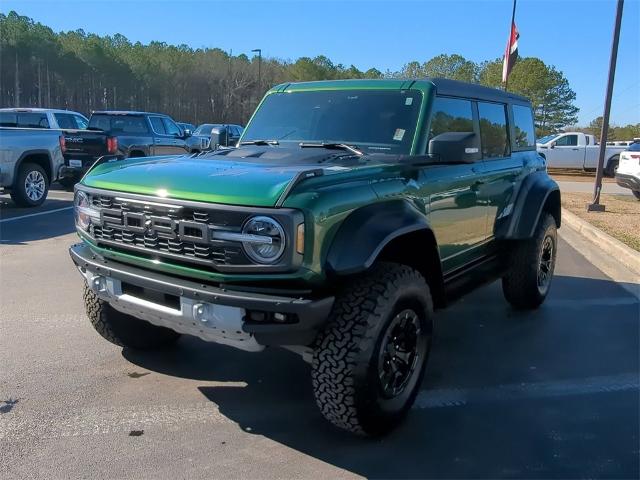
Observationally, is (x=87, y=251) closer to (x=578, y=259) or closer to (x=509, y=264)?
(x=509, y=264)

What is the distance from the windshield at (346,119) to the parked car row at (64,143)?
456 cm

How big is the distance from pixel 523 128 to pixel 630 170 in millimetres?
9564

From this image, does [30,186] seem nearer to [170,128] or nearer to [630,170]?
[170,128]

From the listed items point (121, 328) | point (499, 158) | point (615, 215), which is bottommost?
point (121, 328)

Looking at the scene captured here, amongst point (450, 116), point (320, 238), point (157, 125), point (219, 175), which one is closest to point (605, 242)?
point (450, 116)

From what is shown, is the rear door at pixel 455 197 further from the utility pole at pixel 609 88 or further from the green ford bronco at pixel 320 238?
the utility pole at pixel 609 88

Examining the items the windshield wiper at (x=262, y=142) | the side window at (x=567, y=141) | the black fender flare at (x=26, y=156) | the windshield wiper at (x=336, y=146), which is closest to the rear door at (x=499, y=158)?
the windshield wiper at (x=336, y=146)

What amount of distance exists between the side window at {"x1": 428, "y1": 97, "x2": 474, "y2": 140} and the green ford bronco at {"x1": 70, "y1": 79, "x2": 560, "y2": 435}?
0.05ft

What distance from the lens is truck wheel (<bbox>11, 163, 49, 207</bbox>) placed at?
10898 millimetres

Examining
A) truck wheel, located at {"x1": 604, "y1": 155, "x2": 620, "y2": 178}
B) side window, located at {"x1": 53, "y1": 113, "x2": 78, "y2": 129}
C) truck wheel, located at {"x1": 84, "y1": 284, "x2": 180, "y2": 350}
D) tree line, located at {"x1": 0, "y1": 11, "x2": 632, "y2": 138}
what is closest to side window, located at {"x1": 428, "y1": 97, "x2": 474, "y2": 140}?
truck wheel, located at {"x1": 84, "y1": 284, "x2": 180, "y2": 350}

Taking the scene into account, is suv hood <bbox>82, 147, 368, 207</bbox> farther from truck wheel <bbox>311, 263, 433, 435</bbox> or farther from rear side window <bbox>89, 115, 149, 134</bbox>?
rear side window <bbox>89, 115, 149, 134</bbox>

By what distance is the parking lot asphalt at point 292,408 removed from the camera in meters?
2.96

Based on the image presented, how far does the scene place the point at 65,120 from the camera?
15.2m

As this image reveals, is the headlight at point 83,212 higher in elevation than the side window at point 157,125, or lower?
lower
